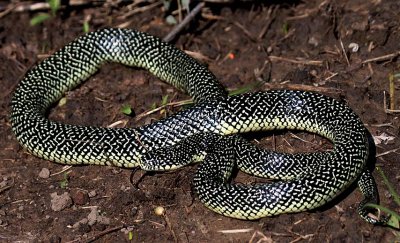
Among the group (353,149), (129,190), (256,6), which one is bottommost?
(129,190)

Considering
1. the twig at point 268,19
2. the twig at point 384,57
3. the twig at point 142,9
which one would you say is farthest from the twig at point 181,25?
the twig at point 384,57

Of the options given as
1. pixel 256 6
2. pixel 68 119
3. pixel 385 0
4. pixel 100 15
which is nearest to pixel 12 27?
pixel 100 15

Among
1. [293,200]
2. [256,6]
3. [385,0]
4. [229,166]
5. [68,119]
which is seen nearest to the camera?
[293,200]

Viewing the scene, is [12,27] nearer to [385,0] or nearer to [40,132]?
[40,132]

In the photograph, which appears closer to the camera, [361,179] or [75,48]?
[361,179]

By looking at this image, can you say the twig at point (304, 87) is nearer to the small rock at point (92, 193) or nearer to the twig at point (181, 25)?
the twig at point (181, 25)

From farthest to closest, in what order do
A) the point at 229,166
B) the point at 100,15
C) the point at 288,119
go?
the point at 100,15, the point at 288,119, the point at 229,166

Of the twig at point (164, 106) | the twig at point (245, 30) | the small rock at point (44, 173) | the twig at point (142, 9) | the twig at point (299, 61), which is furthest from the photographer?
the twig at point (142, 9)

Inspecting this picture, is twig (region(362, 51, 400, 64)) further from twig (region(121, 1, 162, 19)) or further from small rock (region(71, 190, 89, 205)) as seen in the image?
small rock (region(71, 190, 89, 205))
